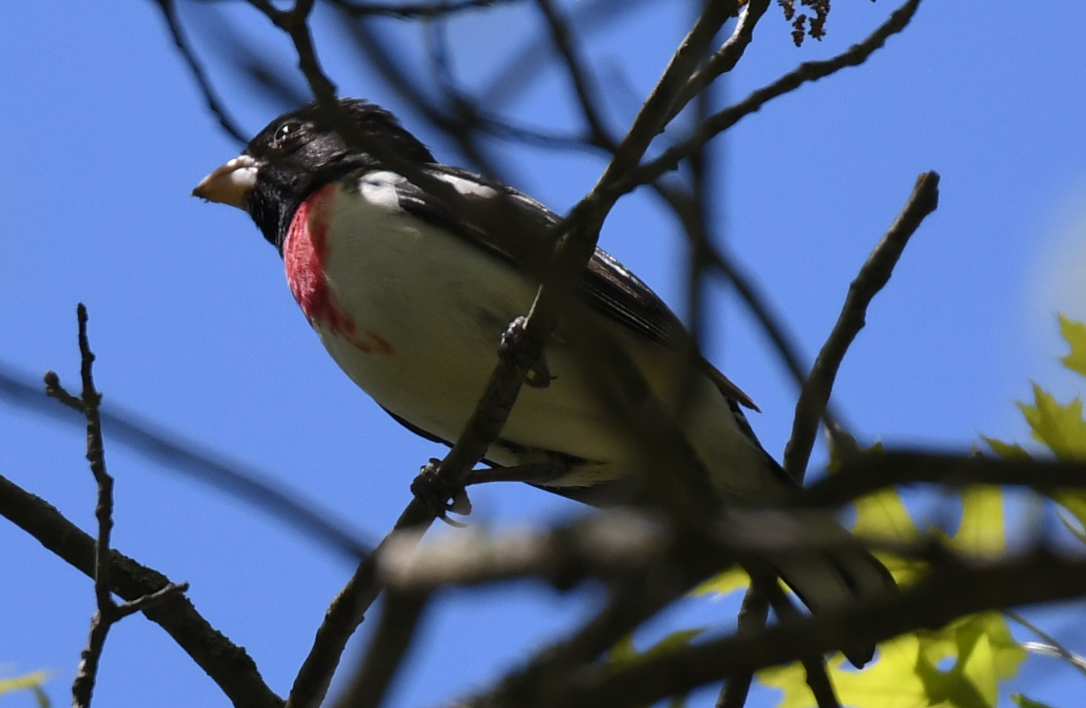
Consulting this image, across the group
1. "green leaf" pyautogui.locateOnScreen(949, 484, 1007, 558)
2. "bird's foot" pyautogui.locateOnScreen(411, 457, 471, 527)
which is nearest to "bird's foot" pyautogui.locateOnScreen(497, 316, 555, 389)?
"bird's foot" pyautogui.locateOnScreen(411, 457, 471, 527)

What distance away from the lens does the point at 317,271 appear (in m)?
3.81

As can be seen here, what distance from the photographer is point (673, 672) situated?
2.89 ft

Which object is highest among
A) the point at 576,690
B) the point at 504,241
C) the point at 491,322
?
the point at 491,322

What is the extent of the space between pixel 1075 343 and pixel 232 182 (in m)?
3.25

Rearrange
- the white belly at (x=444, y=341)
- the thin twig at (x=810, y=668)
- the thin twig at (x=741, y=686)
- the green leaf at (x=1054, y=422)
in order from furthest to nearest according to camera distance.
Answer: the white belly at (x=444, y=341), the thin twig at (x=741, y=686), the green leaf at (x=1054, y=422), the thin twig at (x=810, y=668)

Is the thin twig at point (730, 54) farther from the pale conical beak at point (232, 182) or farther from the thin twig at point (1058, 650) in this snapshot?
the pale conical beak at point (232, 182)

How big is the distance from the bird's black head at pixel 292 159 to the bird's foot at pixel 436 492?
4.34 feet

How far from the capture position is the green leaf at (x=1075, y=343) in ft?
A: 7.72

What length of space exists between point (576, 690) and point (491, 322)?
2.64m

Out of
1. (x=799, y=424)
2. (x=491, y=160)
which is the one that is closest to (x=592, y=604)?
(x=491, y=160)

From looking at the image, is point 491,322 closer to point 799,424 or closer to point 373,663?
point 799,424

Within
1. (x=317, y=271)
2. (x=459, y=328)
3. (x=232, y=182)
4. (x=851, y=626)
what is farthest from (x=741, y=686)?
(x=232, y=182)

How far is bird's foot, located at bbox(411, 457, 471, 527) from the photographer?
305 cm

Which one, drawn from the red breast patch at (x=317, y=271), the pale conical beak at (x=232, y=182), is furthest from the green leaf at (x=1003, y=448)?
the pale conical beak at (x=232, y=182)
